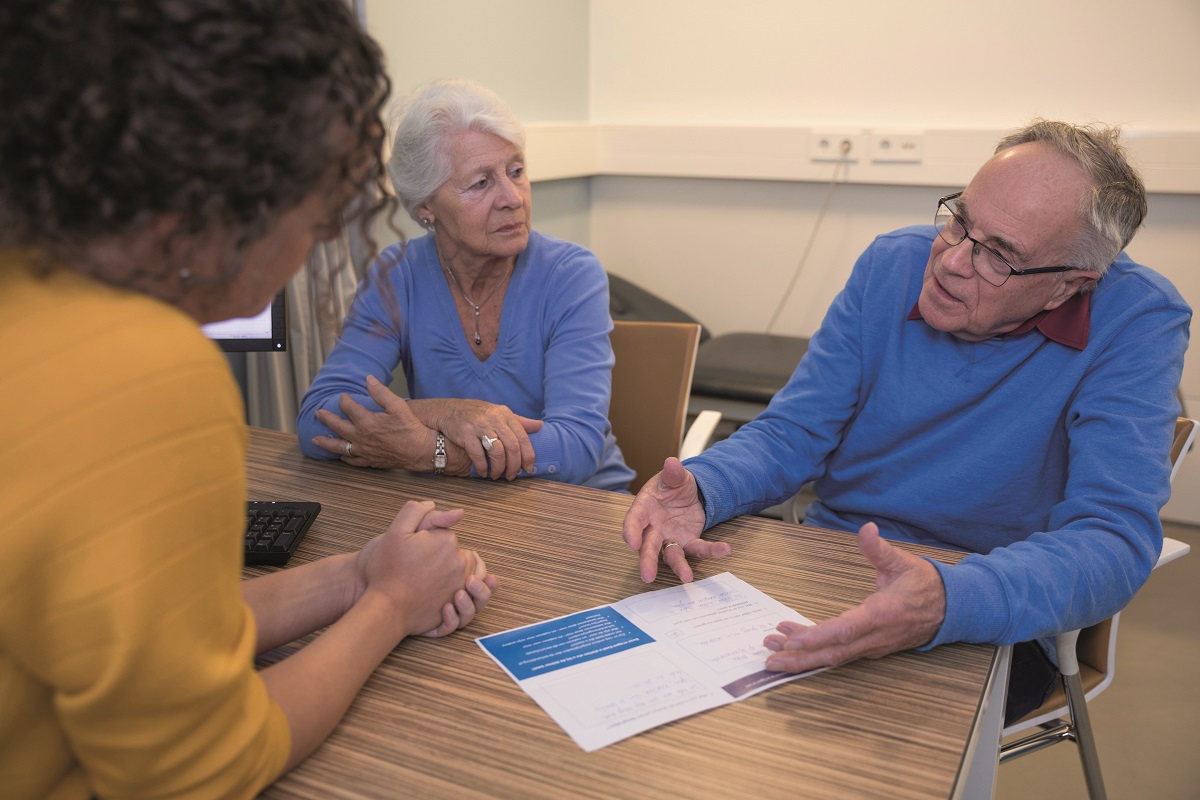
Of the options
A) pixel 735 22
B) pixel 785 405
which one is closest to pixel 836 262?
pixel 735 22

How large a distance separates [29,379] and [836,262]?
330cm

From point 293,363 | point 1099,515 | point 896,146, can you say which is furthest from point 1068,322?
point 896,146

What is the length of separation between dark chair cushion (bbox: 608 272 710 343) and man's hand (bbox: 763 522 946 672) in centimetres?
259

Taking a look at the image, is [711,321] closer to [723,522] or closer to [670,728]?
[723,522]

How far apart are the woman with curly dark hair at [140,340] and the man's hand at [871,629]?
1.62 feet

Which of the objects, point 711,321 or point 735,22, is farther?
point 711,321

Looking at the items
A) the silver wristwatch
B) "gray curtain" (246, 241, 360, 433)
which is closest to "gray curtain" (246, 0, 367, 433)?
→ "gray curtain" (246, 241, 360, 433)

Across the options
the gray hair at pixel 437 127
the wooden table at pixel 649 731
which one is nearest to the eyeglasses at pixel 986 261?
the wooden table at pixel 649 731

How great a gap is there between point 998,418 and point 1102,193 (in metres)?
0.36

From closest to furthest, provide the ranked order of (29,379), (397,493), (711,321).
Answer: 1. (29,379)
2. (397,493)
3. (711,321)

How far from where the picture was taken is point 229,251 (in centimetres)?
63

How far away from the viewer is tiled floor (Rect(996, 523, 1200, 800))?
1912 mm

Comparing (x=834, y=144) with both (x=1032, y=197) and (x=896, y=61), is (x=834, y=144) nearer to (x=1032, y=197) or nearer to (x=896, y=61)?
(x=896, y=61)

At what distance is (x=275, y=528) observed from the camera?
1.17 m
